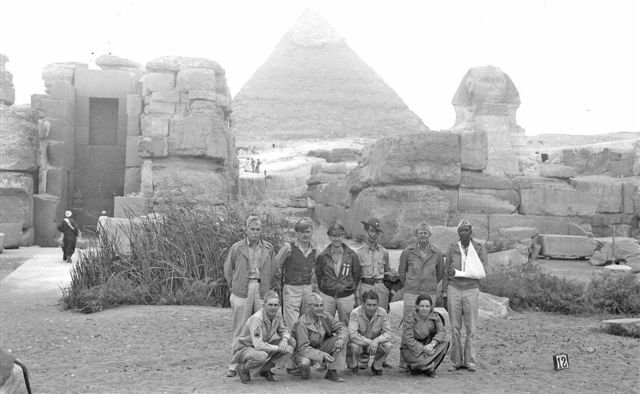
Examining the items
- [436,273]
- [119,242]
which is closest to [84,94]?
[119,242]

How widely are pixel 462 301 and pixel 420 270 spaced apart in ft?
1.49

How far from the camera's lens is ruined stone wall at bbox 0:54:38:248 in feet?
51.7

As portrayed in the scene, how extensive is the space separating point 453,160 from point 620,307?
4.02 m

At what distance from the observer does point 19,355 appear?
6.88 m

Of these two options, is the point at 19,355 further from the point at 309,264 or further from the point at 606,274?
the point at 606,274

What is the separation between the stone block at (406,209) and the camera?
487 inches

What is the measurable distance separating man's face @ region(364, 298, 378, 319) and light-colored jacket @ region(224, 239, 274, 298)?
2.98 ft

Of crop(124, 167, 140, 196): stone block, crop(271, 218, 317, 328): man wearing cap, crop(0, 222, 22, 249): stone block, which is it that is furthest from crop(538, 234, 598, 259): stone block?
crop(0, 222, 22, 249): stone block

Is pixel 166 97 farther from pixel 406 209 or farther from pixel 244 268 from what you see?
pixel 244 268

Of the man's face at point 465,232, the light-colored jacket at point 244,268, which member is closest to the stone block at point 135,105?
the light-colored jacket at point 244,268

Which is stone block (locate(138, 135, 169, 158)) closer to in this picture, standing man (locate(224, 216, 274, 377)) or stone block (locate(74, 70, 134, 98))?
stone block (locate(74, 70, 134, 98))

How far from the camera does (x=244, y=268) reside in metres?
6.54

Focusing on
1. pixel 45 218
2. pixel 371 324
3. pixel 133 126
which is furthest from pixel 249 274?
pixel 45 218

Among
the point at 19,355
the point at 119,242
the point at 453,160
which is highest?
the point at 453,160
